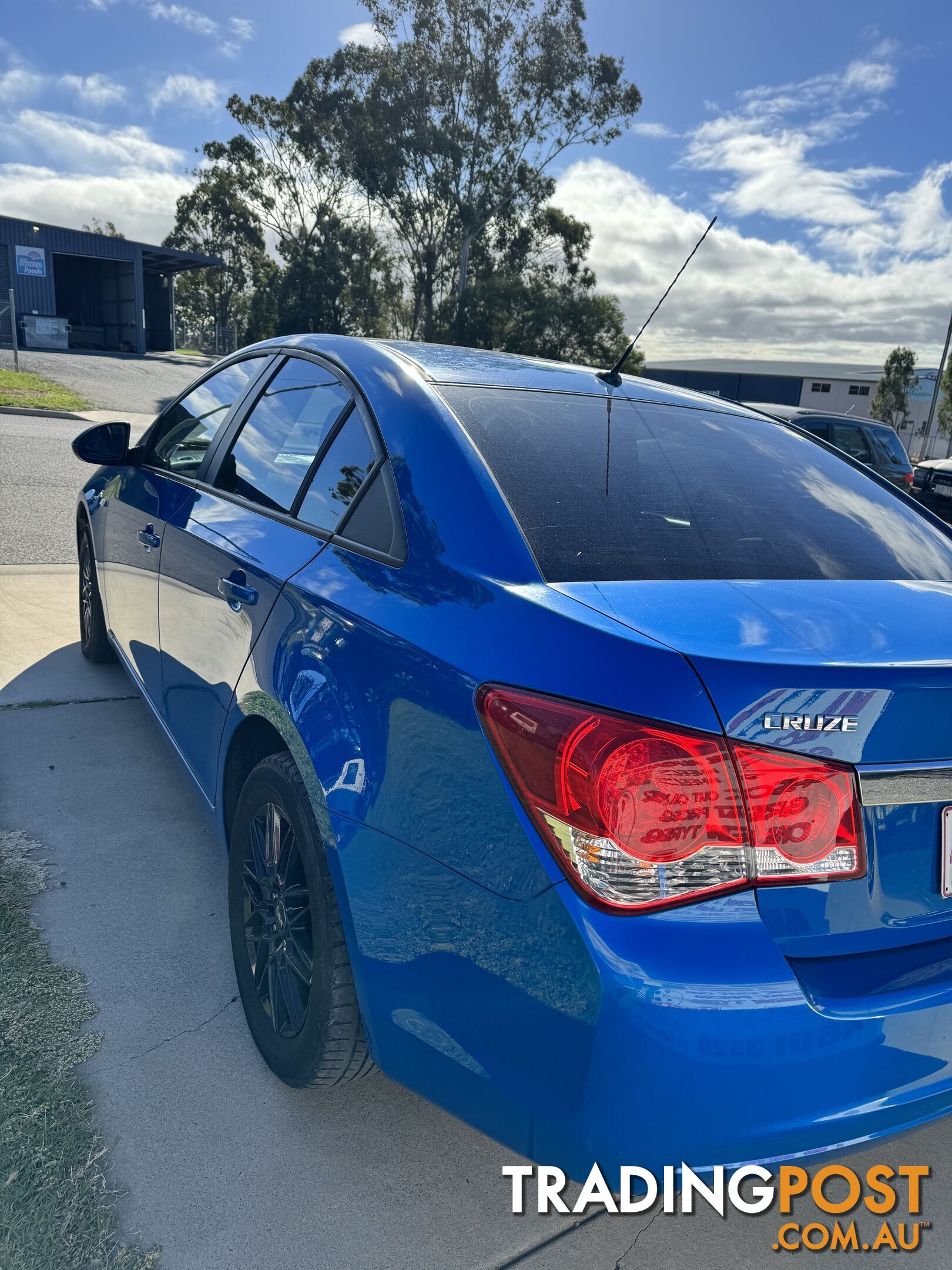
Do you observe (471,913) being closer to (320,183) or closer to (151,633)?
(151,633)

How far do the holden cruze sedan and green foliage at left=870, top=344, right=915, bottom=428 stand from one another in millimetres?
64118

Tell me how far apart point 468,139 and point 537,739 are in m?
37.0

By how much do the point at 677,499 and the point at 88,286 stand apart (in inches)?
1788

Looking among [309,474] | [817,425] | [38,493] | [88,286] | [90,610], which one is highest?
[88,286]

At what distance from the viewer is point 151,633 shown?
3.29m

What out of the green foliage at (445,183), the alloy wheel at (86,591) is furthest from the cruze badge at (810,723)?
the green foliage at (445,183)

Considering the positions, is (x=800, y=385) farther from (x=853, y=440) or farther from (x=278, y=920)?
(x=278, y=920)

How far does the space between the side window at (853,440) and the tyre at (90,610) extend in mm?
10966

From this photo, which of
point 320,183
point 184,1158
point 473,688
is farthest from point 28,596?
point 320,183

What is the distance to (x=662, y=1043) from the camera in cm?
133

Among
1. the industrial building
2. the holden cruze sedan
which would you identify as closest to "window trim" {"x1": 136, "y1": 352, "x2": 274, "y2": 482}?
the holden cruze sedan

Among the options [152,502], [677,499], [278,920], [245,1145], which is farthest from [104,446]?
[245,1145]

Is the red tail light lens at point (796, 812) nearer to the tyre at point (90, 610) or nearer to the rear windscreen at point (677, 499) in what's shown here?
the rear windscreen at point (677, 499)

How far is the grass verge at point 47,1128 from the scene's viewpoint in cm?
173
